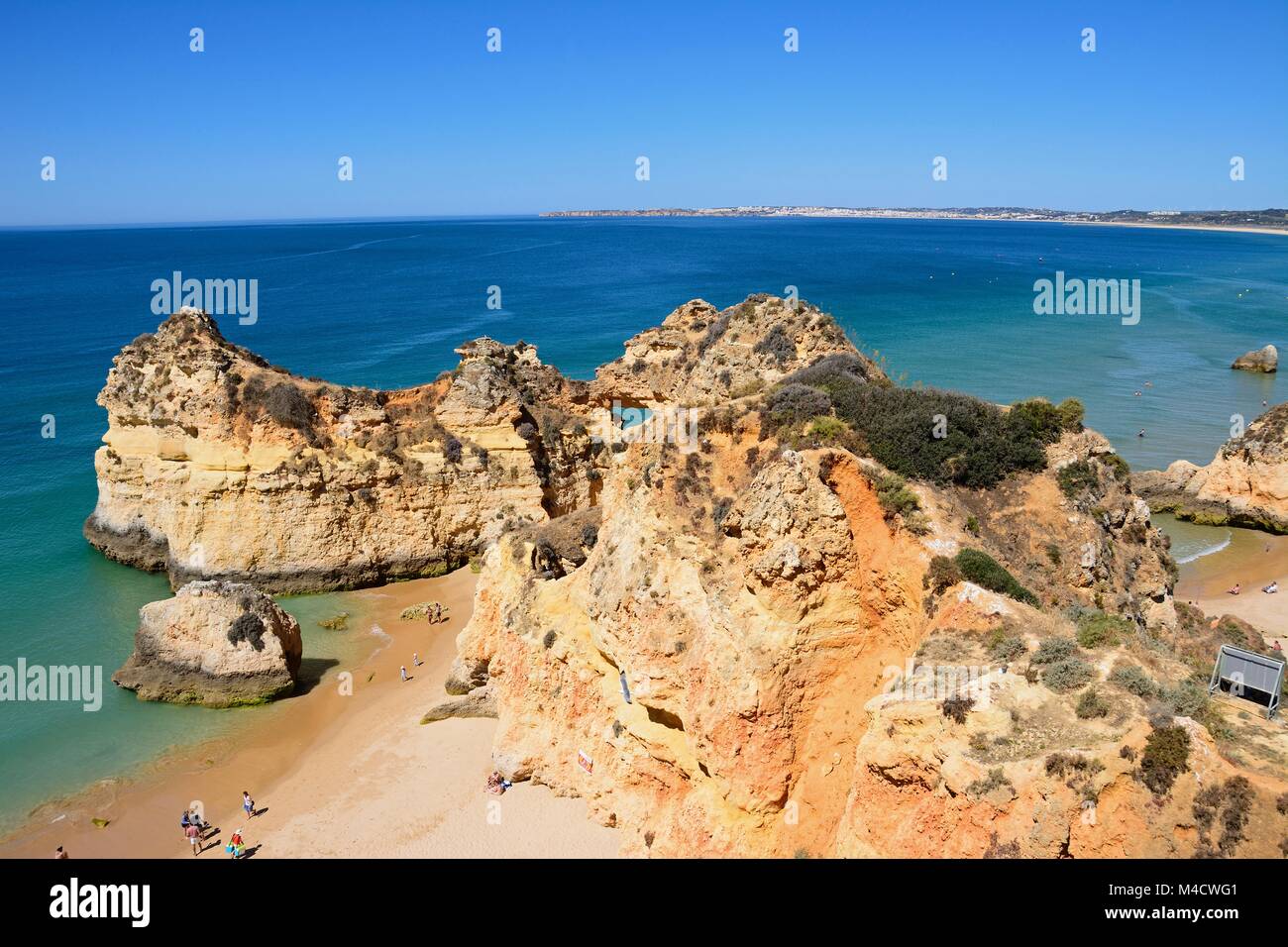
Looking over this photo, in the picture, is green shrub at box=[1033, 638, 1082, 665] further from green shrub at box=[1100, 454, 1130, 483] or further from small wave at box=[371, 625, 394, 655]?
small wave at box=[371, 625, 394, 655]

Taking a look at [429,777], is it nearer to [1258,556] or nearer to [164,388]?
[164,388]

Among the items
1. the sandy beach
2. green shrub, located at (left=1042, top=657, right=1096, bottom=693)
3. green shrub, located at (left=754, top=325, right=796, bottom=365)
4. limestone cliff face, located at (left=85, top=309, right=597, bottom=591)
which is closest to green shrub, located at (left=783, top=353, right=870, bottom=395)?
green shrub, located at (left=754, top=325, right=796, bottom=365)

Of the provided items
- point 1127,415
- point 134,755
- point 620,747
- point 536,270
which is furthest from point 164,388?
point 536,270

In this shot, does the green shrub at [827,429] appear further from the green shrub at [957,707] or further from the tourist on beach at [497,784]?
the tourist on beach at [497,784]

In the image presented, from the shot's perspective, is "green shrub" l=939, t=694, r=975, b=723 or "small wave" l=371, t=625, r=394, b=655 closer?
"green shrub" l=939, t=694, r=975, b=723

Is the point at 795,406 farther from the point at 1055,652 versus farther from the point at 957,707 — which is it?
the point at 957,707

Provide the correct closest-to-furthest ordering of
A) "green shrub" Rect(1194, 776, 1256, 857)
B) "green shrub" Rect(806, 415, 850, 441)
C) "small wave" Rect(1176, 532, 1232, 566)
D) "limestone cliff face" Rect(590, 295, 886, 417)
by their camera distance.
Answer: "green shrub" Rect(1194, 776, 1256, 857) → "green shrub" Rect(806, 415, 850, 441) → "limestone cliff face" Rect(590, 295, 886, 417) → "small wave" Rect(1176, 532, 1232, 566)

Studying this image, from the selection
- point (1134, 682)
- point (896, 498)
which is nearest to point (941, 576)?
point (896, 498)
